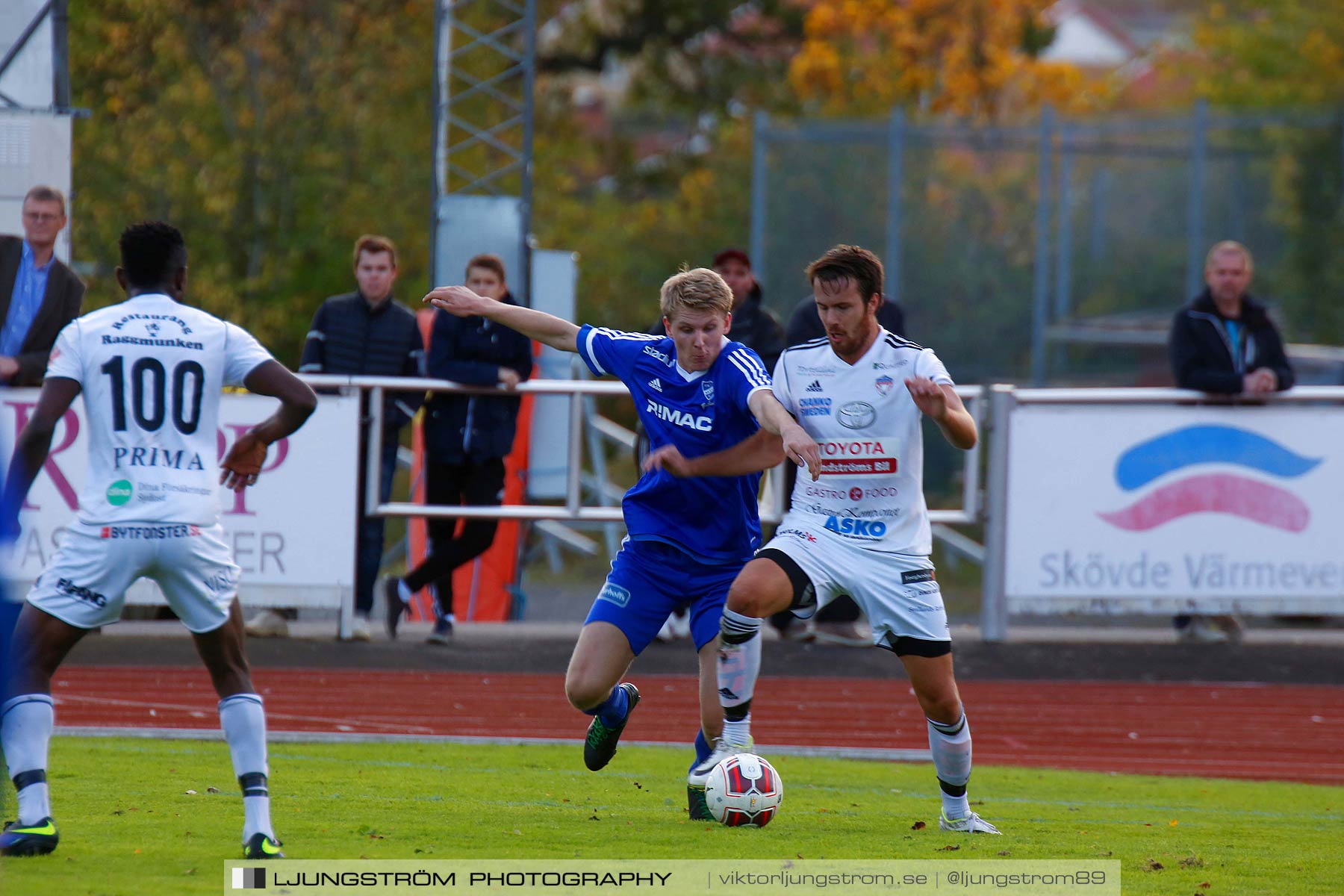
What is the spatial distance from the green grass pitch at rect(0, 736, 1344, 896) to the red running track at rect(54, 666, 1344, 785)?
2.00ft

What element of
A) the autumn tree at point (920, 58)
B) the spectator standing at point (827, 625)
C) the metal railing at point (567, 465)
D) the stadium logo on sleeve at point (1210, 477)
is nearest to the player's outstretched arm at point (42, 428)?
the metal railing at point (567, 465)

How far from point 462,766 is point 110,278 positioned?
16693mm

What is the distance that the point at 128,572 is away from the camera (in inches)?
214

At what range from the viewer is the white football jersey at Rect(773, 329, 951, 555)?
6.56 m

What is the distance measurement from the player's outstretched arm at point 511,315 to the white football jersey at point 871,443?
3.50 feet

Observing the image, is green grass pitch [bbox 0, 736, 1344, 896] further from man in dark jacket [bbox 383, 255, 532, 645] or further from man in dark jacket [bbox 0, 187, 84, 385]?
man in dark jacket [bbox 0, 187, 84, 385]

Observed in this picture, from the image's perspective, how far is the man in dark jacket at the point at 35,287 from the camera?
1066cm

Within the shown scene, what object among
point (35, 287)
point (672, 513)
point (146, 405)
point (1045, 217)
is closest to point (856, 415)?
point (672, 513)

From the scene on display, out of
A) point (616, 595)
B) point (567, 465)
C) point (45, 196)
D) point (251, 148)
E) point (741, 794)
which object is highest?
point (251, 148)

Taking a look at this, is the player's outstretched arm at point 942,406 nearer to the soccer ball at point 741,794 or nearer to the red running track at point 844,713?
the soccer ball at point 741,794

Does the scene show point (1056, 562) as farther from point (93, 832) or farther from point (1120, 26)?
point (1120, 26)

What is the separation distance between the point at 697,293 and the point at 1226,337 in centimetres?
630

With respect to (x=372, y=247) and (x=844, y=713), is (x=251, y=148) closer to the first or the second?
(x=372, y=247)

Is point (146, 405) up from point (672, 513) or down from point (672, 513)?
up
